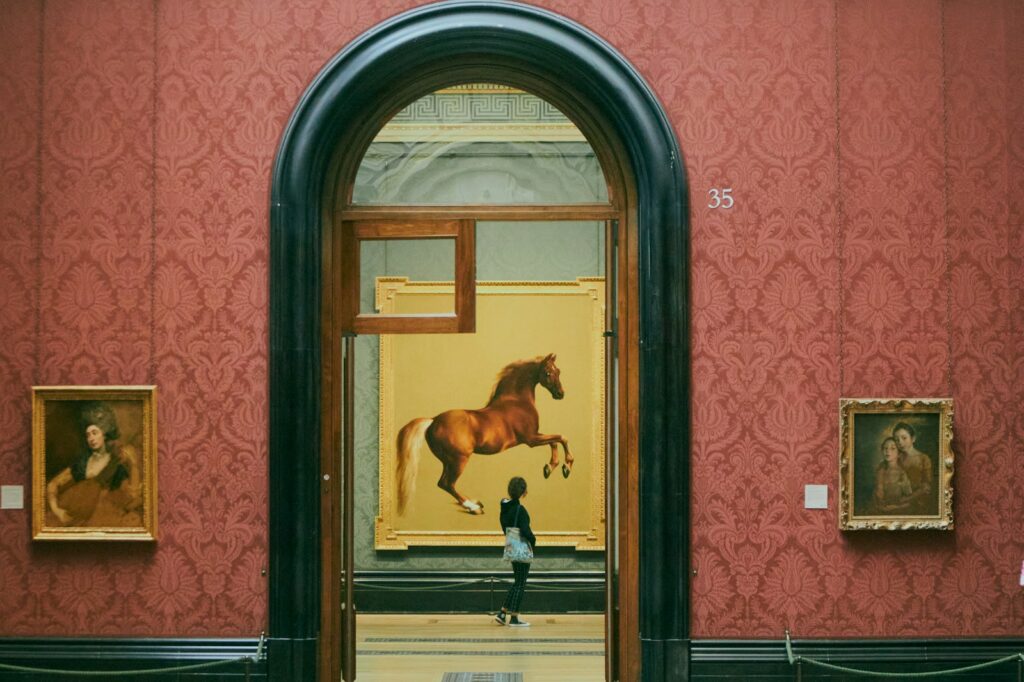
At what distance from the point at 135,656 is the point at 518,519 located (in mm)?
4213

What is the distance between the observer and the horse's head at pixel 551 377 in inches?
445

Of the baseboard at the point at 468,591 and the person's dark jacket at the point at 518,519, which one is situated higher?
the person's dark jacket at the point at 518,519

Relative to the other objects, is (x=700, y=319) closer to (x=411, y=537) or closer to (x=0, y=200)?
(x=0, y=200)

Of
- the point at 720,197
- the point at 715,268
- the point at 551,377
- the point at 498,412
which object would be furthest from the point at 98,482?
the point at 551,377

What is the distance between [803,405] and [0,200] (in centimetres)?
510

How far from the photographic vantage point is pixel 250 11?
23.3ft

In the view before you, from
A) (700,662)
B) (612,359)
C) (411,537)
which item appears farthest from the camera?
(411,537)

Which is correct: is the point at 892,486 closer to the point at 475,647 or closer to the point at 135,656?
the point at 475,647

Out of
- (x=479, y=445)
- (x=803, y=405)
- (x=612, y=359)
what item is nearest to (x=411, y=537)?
(x=479, y=445)

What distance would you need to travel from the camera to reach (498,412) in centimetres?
1140

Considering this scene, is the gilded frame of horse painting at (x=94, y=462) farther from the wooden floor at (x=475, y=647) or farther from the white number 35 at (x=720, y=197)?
the white number 35 at (x=720, y=197)

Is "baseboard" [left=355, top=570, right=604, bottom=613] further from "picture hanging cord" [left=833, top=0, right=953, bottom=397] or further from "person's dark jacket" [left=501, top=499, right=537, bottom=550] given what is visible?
"picture hanging cord" [left=833, top=0, right=953, bottom=397]

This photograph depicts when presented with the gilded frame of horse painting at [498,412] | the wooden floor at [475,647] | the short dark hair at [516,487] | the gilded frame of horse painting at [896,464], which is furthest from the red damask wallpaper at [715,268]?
the gilded frame of horse painting at [498,412]

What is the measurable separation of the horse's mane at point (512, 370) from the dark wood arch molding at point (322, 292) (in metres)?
4.36
